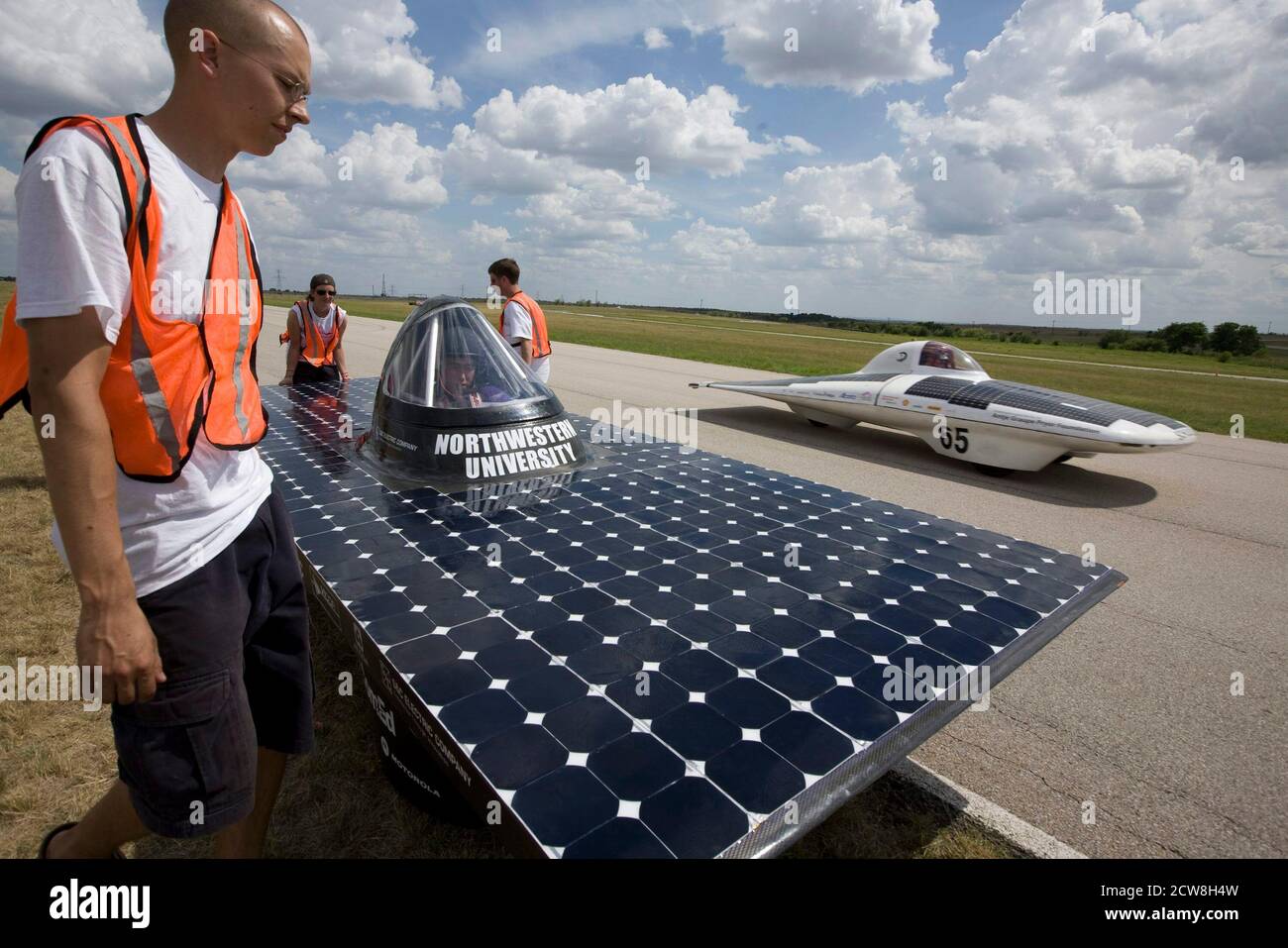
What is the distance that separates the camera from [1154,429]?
8.20 m

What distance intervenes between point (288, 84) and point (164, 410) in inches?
40.6

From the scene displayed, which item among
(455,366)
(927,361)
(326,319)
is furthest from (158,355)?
(927,361)

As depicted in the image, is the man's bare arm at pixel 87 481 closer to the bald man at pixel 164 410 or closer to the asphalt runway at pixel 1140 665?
the bald man at pixel 164 410

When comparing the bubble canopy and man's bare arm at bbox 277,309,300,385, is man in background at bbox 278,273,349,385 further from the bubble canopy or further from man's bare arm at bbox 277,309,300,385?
the bubble canopy

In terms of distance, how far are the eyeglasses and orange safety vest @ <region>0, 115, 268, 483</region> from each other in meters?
0.34

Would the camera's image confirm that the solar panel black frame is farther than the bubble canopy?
Yes

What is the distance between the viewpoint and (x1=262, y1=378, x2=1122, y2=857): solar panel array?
2.16m

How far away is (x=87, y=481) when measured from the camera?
4.99ft
